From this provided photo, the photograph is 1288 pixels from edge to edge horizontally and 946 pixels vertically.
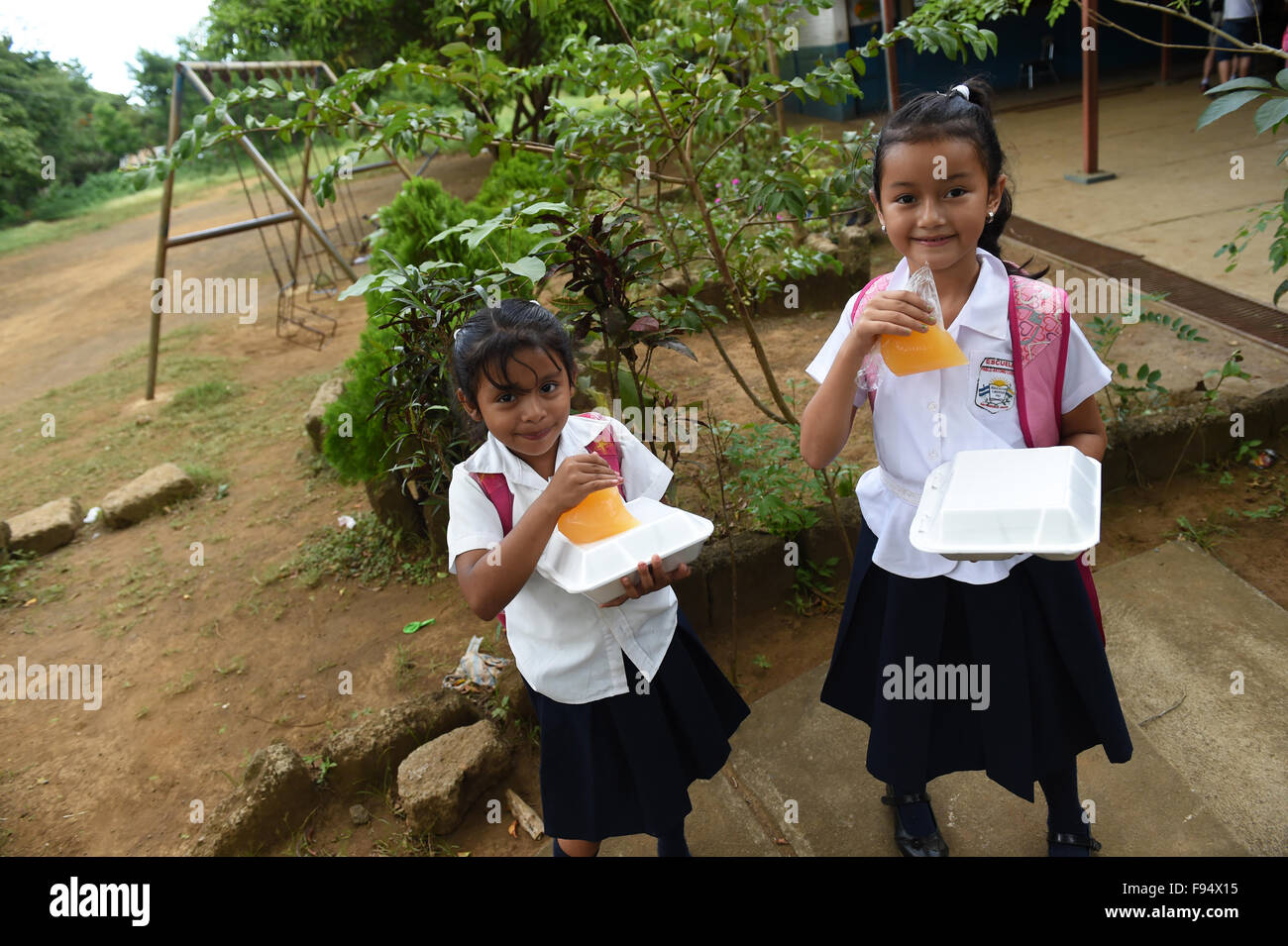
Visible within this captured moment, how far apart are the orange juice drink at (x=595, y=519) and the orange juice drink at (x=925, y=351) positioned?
512mm

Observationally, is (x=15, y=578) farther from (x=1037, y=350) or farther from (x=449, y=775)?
(x=1037, y=350)

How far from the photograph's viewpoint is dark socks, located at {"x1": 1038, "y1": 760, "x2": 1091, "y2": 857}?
5.78 ft

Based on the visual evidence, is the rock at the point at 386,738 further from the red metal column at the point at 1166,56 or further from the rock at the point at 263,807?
the red metal column at the point at 1166,56

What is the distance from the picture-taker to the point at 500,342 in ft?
4.93

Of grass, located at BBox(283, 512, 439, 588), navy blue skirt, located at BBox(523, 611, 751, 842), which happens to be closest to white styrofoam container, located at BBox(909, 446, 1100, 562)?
navy blue skirt, located at BBox(523, 611, 751, 842)

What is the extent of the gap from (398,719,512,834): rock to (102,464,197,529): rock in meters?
3.04

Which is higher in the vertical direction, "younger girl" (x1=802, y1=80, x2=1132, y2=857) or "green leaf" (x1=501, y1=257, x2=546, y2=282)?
"green leaf" (x1=501, y1=257, x2=546, y2=282)

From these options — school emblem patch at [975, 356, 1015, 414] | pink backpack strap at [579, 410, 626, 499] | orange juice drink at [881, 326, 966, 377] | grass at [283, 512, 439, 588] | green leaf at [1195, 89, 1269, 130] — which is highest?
green leaf at [1195, 89, 1269, 130]

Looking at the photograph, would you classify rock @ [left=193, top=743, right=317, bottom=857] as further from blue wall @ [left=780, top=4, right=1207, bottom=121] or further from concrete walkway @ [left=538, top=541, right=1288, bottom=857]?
blue wall @ [left=780, top=4, right=1207, bottom=121]

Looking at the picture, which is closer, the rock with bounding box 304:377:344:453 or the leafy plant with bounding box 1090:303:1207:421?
the leafy plant with bounding box 1090:303:1207:421

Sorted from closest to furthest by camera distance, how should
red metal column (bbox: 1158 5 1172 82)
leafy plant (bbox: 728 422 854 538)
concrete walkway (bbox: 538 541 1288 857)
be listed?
concrete walkway (bbox: 538 541 1288 857), leafy plant (bbox: 728 422 854 538), red metal column (bbox: 1158 5 1172 82)

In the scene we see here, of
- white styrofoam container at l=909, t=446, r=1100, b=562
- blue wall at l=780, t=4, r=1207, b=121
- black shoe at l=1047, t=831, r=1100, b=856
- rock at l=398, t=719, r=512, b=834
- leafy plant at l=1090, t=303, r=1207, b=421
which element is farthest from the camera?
blue wall at l=780, t=4, r=1207, b=121
